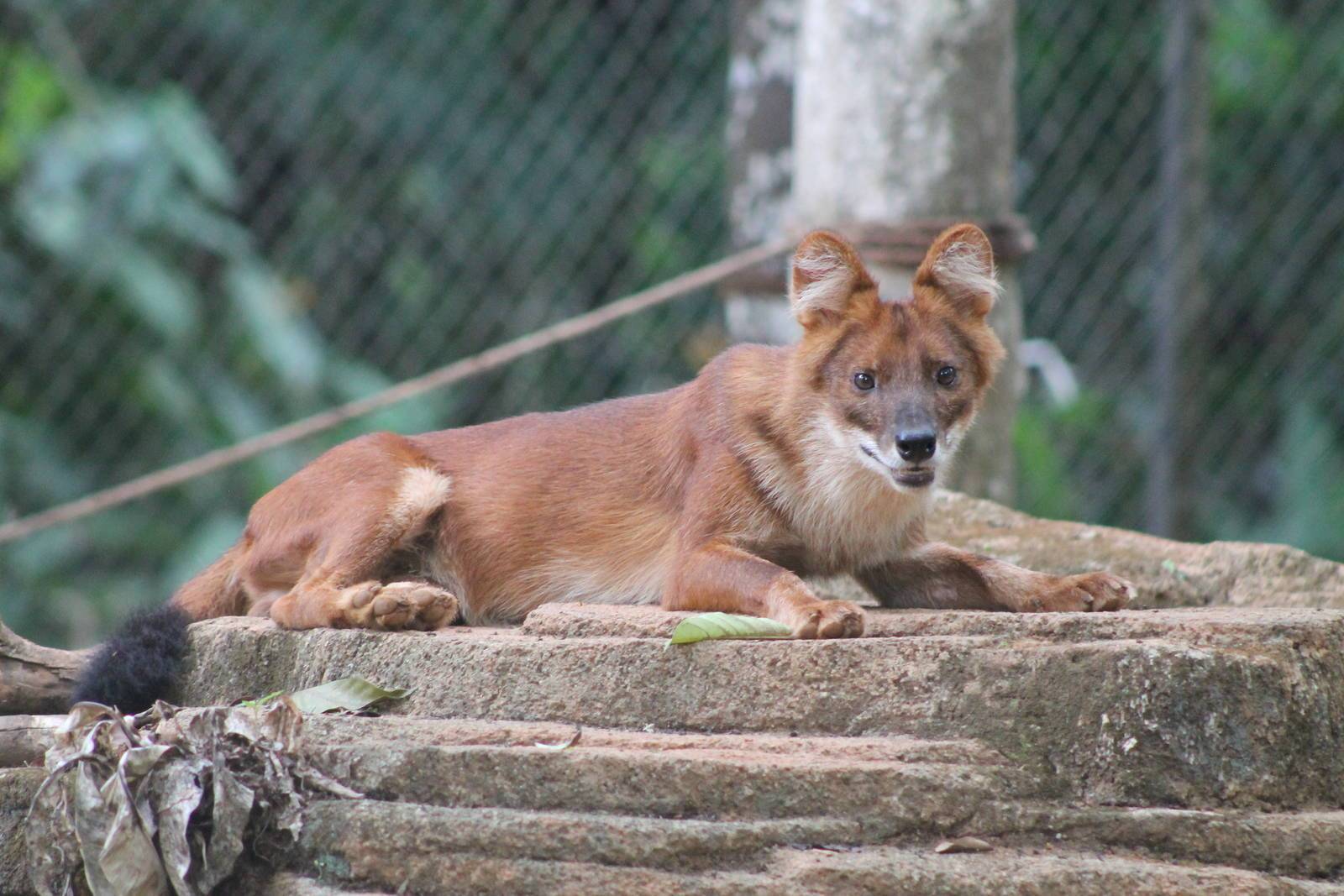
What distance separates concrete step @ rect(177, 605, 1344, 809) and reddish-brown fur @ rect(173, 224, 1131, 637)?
0.52 meters

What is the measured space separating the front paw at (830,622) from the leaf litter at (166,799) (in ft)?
3.50

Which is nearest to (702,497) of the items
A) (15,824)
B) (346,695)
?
(346,695)

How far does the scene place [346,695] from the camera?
3951 millimetres

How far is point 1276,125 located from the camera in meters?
9.06

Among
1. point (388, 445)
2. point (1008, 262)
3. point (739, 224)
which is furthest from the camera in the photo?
point (739, 224)

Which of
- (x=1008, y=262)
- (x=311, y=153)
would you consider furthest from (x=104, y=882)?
(x=311, y=153)

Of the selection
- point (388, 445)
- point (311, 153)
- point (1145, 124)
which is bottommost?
point (311, 153)

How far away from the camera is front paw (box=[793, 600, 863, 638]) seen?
386 cm

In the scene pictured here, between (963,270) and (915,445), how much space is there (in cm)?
62

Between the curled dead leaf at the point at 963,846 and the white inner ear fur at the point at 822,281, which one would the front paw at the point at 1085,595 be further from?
the curled dead leaf at the point at 963,846

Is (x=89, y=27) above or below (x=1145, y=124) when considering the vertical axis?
below

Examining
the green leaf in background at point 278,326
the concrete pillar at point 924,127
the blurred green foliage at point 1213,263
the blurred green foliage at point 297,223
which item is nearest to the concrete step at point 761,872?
the concrete pillar at point 924,127

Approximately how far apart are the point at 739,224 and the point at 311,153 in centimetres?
231

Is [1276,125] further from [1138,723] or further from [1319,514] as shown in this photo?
[1138,723]
